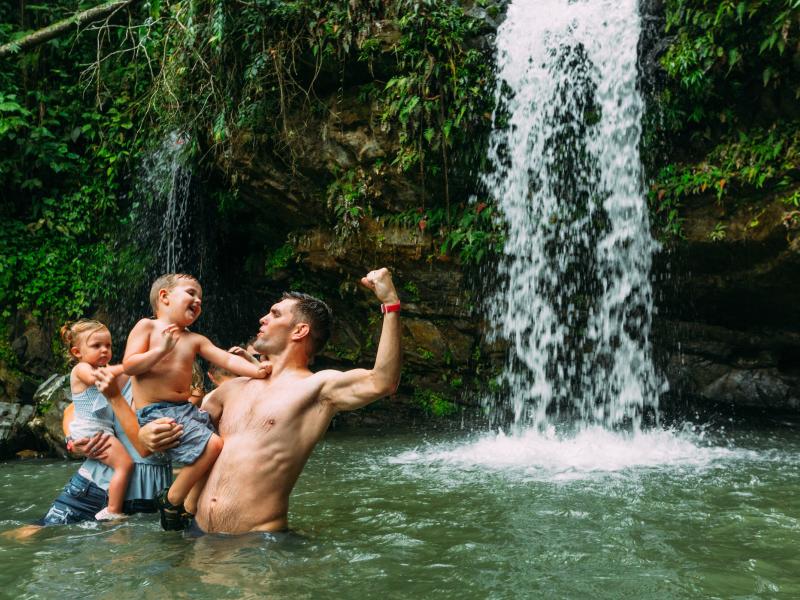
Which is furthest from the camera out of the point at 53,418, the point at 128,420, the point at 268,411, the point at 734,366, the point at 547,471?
the point at 734,366

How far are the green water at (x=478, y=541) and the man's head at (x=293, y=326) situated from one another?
0.97m

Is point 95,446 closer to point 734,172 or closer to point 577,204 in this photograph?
point 577,204

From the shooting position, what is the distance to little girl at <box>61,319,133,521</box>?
466 cm

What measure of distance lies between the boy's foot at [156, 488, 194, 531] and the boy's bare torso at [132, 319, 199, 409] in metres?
0.71

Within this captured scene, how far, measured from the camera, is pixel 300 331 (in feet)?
12.8

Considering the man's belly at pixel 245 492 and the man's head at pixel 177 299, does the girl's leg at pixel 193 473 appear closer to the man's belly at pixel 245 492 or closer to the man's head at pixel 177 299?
the man's belly at pixel 245 492

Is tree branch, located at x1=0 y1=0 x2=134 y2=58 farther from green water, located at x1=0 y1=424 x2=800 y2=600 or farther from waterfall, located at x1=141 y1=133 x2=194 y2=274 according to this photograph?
green water, located at x1=0 y1=424 x2=800 y2=600

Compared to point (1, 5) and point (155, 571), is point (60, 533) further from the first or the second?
point (1, 5)

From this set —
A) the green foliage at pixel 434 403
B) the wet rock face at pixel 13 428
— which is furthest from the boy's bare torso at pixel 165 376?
the green foliage at pixel 434 403

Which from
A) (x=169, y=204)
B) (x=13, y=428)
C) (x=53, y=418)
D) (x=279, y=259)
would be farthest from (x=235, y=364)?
(x=169, y=204)

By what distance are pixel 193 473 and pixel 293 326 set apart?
889mm

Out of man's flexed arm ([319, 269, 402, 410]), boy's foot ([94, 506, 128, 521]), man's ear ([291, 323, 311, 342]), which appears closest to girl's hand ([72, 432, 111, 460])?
boy's foot ([94, 506, 128, 521])

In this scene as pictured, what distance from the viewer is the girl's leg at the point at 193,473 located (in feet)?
12.3

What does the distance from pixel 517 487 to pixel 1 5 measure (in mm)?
12260
